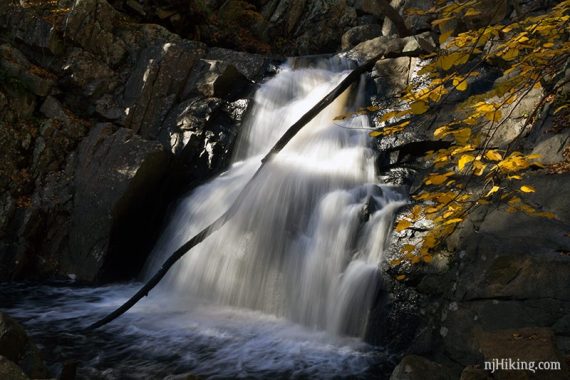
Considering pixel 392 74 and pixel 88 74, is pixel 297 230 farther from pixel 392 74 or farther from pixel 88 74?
pixel 88 74

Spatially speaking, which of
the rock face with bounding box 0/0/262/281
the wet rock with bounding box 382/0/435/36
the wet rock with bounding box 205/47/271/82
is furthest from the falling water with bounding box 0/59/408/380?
the wet rock with bounding box 382/0/435/36

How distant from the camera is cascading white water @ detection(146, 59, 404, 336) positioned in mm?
6625

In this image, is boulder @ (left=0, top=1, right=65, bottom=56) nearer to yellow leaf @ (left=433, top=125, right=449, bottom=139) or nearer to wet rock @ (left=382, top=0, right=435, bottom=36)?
wet rock @ (left=382, top=0, right=435, bottom=36)

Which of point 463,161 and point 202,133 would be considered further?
point 202,133

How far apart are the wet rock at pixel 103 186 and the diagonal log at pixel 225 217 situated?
1.73 metres

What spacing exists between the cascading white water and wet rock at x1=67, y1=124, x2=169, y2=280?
0.96m

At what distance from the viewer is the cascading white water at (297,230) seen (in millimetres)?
6625

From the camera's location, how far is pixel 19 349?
4.29 meters

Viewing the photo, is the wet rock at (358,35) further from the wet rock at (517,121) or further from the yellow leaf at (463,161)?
the yellow leaf at (463,161)

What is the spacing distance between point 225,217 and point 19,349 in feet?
10.3

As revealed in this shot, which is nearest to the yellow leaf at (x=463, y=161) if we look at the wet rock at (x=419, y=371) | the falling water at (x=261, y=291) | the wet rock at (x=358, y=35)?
the wet rock at (x=419, y=371)

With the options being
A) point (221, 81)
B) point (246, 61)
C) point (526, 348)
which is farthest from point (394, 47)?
point (526, 348)

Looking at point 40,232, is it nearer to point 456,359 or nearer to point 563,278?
point 456,359

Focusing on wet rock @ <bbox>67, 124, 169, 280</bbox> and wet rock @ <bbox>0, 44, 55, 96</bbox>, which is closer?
wet rock @ <bbox>67, 124, 169, 280</bbox>
